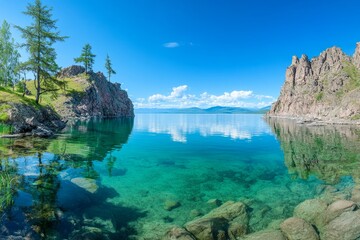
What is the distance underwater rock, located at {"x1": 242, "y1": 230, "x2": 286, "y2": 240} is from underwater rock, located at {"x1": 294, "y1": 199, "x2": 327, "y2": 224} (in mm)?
3426

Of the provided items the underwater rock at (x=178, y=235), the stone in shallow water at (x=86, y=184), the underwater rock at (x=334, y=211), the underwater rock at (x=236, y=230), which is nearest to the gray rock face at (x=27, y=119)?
the stone in shallow water at (x=86, y=184)

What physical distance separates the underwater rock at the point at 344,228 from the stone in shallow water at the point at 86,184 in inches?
636

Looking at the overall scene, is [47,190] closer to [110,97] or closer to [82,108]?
[82,108]

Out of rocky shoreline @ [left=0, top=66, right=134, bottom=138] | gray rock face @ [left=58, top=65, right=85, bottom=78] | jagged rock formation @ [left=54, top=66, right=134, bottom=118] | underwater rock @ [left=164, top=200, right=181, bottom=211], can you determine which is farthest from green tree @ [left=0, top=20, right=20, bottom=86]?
gray rock face @ [left=58, top=65, right=85, bottom=78]

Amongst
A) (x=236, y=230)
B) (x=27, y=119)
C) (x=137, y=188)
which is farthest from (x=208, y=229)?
(x=27, y=119)

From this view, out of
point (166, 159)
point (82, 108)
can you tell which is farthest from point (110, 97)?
point (166, 159)

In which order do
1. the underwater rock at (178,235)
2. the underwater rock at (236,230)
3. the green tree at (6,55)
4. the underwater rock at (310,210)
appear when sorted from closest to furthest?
the underwater rock at (178,235), the underwater rock at (236,230), the underwater rock at (310,210), the green tree at (6,55)

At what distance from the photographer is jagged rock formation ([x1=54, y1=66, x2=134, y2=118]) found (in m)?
124

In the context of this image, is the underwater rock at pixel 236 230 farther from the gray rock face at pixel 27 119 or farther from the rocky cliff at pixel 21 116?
the gray rock face at pixel 27 119

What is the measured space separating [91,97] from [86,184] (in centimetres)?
13343

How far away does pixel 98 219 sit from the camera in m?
14.1

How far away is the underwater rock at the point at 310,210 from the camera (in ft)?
47.7

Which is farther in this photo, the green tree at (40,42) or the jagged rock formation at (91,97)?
the jagged rock formation at (91,97)

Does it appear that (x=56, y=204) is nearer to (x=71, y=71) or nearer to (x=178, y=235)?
(x=178, y=235)
